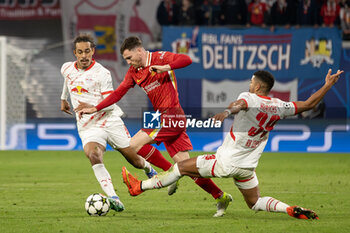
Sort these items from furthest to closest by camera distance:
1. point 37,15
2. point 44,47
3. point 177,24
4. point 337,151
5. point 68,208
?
point 37,15 → point 177,24 → point 44,47 → point 337,151 → point 68,208

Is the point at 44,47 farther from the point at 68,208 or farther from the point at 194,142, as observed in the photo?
the point at 68,208

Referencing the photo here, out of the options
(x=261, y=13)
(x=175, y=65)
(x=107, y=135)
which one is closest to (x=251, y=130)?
(x=175, y=65)

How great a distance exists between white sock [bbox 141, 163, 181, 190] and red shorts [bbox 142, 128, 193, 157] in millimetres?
736

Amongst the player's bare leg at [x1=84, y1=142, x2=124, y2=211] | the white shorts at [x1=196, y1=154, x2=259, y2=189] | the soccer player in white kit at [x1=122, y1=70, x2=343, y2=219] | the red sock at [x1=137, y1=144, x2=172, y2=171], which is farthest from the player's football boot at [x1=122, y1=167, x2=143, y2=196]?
the red sock at [x1=137, y1=144, x2=172, y2=171]

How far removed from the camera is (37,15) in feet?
69.9

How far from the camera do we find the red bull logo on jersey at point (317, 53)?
1672 cm

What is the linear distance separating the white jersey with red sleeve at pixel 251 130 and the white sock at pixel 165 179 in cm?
49

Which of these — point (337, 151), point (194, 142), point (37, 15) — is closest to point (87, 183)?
point (194, 142)

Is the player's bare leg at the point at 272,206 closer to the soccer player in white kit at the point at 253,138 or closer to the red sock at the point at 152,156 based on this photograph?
the soccer player in white kit at the point at 253,138

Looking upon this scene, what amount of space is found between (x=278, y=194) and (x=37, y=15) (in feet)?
47.4

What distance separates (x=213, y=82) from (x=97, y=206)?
10717 millimetres

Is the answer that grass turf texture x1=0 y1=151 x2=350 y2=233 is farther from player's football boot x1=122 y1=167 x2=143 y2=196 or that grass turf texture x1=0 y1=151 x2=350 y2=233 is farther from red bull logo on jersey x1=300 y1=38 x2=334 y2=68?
red bull logo on jersey x1=300 y1=38 x2=334 y2=68

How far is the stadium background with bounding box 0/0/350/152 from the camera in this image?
603 inches

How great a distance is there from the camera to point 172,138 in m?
7.40
